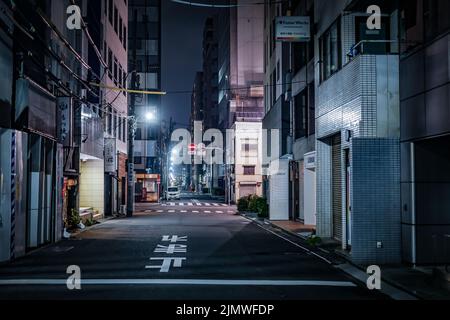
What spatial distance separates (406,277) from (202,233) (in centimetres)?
1270

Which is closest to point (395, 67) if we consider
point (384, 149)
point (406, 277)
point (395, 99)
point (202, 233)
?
point (395, 99)

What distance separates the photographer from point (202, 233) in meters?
23.9

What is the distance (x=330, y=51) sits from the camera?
20219 mm

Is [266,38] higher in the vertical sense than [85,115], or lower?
higher

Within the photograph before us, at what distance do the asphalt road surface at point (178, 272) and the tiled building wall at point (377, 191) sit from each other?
152 cm

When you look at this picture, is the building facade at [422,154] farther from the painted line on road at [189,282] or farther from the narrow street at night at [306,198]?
the painted line on road at [189,282]

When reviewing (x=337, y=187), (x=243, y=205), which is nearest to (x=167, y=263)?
(x=337, y=187)

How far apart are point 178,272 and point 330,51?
35.9 ft

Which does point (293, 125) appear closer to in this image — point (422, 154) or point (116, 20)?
point (422, 154)

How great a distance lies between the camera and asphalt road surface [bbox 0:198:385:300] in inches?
406

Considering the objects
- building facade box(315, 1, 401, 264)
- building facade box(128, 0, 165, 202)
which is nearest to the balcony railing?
building facade box(315, 1, 401, 264)

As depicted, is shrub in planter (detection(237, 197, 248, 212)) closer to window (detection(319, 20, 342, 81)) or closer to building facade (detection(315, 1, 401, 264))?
Result: window (detection(319, 20, 342, 81))
